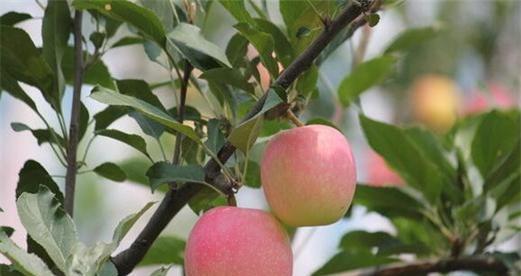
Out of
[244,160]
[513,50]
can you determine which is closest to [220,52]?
[244,160]

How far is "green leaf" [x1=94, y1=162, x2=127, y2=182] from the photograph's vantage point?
0.79 m

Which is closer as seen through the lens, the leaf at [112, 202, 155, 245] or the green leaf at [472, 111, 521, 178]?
the leaf at [112, 202, 155, 245]

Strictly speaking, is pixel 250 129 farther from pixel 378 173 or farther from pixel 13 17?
pixel 378 173

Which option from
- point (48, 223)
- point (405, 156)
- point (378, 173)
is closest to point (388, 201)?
point (405, 156)

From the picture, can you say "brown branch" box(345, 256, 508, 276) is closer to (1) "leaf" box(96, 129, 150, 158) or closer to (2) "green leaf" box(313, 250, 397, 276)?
(2) "green leaf" box(313, 250, 397, 276)

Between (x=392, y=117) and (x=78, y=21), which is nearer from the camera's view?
(x=78, y=21)

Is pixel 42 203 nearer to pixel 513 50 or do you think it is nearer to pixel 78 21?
pixel 78 21

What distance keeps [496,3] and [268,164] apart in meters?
3.31

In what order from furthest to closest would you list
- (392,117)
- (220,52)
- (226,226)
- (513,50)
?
(392,117)
(513,50)
(220,52)
(226,226)

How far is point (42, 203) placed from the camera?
59cm

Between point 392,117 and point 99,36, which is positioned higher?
point 99,36

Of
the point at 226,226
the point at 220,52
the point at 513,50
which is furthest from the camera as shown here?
the point at 513,50

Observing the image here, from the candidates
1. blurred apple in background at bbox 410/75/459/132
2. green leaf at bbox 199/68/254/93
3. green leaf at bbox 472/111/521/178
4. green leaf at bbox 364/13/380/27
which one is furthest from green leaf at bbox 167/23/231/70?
blurred apple in background at bbox 410/75/459/132

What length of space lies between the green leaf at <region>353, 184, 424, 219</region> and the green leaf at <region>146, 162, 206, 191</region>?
0.35 meters
